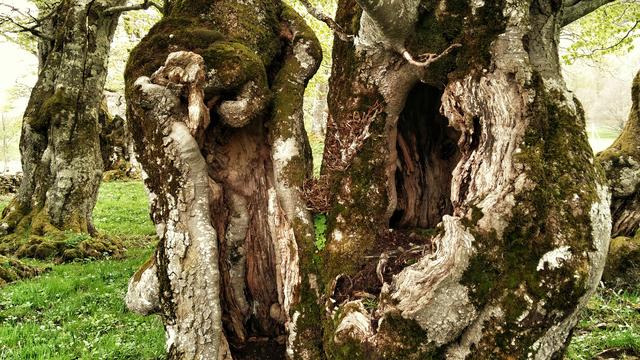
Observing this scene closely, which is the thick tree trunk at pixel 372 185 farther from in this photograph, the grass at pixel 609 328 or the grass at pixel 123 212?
the grass at pixel 123 212

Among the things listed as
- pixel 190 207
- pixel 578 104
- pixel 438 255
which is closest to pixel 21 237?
pixel 190 207

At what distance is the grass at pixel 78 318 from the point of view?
5.32m

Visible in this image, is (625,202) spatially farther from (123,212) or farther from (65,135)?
(123,212)

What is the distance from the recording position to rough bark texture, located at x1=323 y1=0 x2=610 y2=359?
128 inches

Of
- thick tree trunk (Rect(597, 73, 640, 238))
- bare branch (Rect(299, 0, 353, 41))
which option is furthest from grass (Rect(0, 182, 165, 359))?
thick tree trunk (Rect(597, 73, 640, 238))

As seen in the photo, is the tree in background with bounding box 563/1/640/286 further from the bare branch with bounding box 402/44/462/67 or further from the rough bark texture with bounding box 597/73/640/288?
the bare branch with bounding box 402/44/462/67

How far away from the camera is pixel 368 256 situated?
4125 millimetres

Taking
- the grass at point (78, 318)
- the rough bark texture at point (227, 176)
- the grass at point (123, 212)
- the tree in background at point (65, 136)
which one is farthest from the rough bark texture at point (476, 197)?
A: the grass at point (123, 212)

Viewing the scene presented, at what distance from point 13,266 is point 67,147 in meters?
2.97

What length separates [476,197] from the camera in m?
3.58

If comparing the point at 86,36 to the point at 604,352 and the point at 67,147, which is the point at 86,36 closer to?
the point at 67,147

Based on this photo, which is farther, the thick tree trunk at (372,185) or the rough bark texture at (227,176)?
the rough bark texture at (227,176)

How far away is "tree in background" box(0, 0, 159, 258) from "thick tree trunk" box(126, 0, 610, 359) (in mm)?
6520

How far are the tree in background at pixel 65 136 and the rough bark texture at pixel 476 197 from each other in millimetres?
7901
